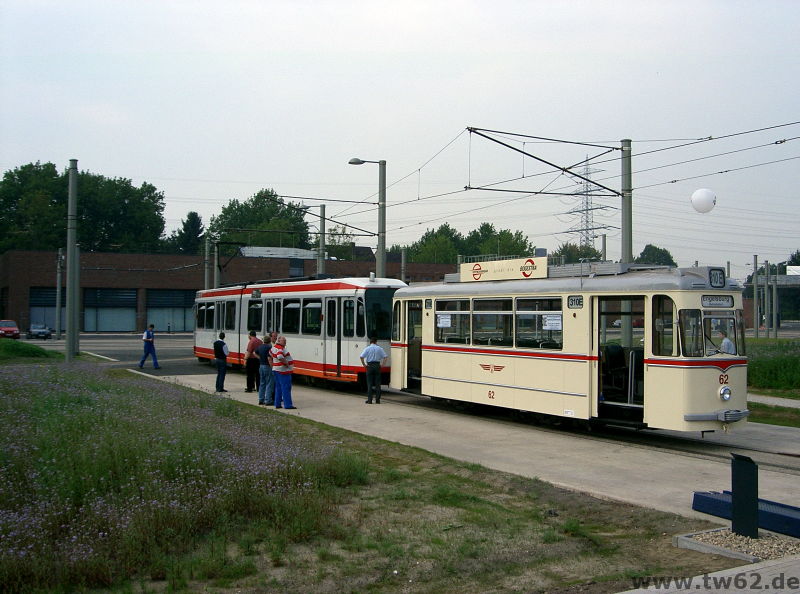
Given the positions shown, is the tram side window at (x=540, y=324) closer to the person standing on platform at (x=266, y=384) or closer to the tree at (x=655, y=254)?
the person standing on platform at (x=266, y=384)

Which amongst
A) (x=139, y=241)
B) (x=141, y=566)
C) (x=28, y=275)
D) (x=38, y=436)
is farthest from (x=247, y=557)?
(x=139, y=241)

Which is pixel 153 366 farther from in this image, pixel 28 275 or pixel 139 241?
pixel 139 241

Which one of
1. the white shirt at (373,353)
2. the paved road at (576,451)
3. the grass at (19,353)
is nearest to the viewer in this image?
the paved road at (576,451)

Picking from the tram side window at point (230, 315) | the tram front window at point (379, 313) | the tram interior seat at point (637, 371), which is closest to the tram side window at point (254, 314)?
the tram side window at point (230, 315)

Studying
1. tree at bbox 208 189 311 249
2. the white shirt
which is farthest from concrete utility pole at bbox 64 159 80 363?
tree at bbox 208 189 311 249

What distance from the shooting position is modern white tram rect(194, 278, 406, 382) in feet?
70.8

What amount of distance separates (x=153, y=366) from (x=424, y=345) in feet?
52.1

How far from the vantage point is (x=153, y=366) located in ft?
101

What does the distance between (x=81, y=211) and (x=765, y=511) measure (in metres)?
96.1

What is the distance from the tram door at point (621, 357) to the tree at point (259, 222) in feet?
270

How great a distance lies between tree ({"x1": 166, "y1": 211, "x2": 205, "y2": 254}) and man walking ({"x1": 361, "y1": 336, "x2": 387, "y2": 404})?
338 feet

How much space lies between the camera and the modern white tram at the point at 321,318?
21594mm

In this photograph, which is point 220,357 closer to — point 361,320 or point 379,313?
point 361,320

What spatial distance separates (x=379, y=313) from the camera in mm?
21609
